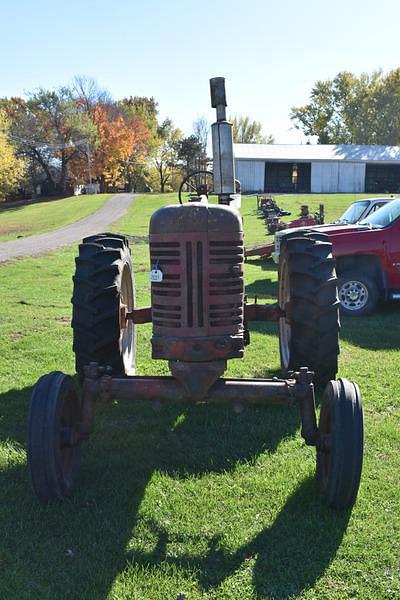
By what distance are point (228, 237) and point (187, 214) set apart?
0.93 feet

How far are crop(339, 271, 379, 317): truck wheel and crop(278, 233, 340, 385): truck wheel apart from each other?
410 cm

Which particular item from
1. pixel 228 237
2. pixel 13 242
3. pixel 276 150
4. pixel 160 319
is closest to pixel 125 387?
pixel 160 319

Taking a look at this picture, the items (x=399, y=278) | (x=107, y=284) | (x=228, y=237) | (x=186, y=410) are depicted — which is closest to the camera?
(x=228, y=237)

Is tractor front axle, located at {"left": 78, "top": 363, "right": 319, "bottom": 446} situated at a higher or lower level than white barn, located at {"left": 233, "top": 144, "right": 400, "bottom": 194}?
lower

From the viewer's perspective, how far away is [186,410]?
478cm

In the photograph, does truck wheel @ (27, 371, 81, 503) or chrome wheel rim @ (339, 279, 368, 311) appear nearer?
truck wheel @ (27, 371, 81, 503)

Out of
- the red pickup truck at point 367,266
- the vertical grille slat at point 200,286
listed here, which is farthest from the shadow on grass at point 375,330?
the vertical grille slat at point 200,286

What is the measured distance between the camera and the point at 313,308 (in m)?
4.38

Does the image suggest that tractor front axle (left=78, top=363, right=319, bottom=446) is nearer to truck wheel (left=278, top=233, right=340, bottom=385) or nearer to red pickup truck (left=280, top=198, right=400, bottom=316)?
truck wheel (left=278, top=233, right=340, bottom=385)

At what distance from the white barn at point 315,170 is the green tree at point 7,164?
2067cm

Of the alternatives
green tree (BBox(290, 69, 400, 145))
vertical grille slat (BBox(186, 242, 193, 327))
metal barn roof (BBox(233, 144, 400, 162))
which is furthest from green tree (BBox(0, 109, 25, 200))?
vertical grille slat (BBox(186, 242, 193, 327))

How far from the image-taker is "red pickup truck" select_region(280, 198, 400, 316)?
8539 millimetres

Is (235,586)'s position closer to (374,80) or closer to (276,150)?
(276,150)

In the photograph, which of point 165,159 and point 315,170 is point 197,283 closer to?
point 315,170
